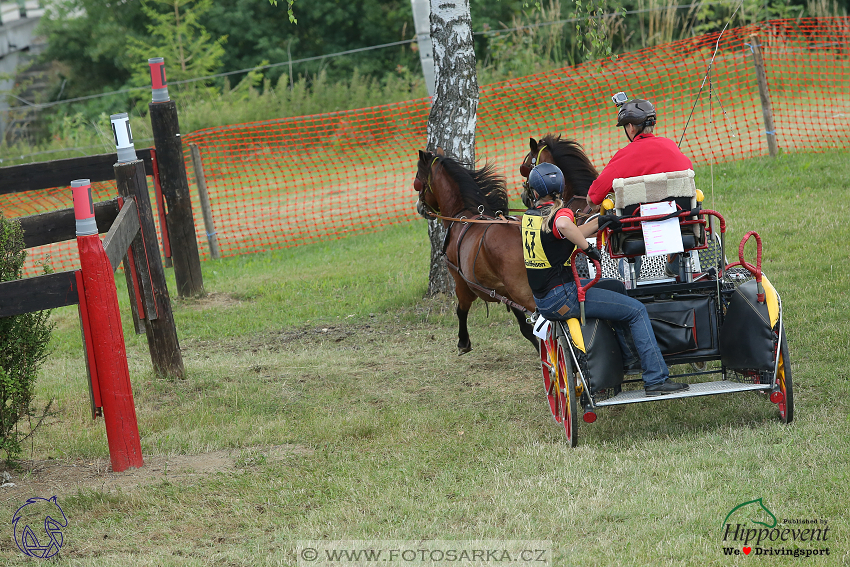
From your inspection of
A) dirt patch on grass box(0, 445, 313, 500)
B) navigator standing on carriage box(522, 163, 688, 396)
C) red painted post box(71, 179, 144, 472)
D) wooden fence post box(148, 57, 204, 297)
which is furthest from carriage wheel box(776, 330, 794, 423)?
wooden fence post box(148, 57, 204, 297)

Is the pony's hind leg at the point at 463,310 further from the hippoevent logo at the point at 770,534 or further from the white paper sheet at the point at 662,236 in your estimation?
the hippoevent logo at the point at 770,534

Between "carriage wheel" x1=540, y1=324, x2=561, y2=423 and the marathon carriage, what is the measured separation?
0.03 meters

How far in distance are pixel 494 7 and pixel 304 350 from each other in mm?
16440

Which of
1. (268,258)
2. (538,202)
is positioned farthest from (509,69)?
(538,202)

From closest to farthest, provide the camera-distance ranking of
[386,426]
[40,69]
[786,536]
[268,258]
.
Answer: [786,536] → [386,426] → [268,258] → [40,69]

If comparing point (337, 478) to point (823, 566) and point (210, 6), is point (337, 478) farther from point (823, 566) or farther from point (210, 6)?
point (210, 6)

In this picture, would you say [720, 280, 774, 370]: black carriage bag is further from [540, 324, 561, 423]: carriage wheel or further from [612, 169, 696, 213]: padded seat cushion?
[540, 324, 561, 423]: carriage wheel

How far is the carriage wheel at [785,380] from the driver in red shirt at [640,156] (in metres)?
1.23

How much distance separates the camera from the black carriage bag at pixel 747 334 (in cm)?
471

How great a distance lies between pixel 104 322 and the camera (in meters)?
4.86

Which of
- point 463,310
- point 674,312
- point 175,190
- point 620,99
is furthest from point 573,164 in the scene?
point 175,190

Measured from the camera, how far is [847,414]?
496 centimetres

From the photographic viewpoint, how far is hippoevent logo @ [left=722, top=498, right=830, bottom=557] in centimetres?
356

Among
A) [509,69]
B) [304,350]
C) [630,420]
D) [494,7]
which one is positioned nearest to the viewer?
[630,420]
